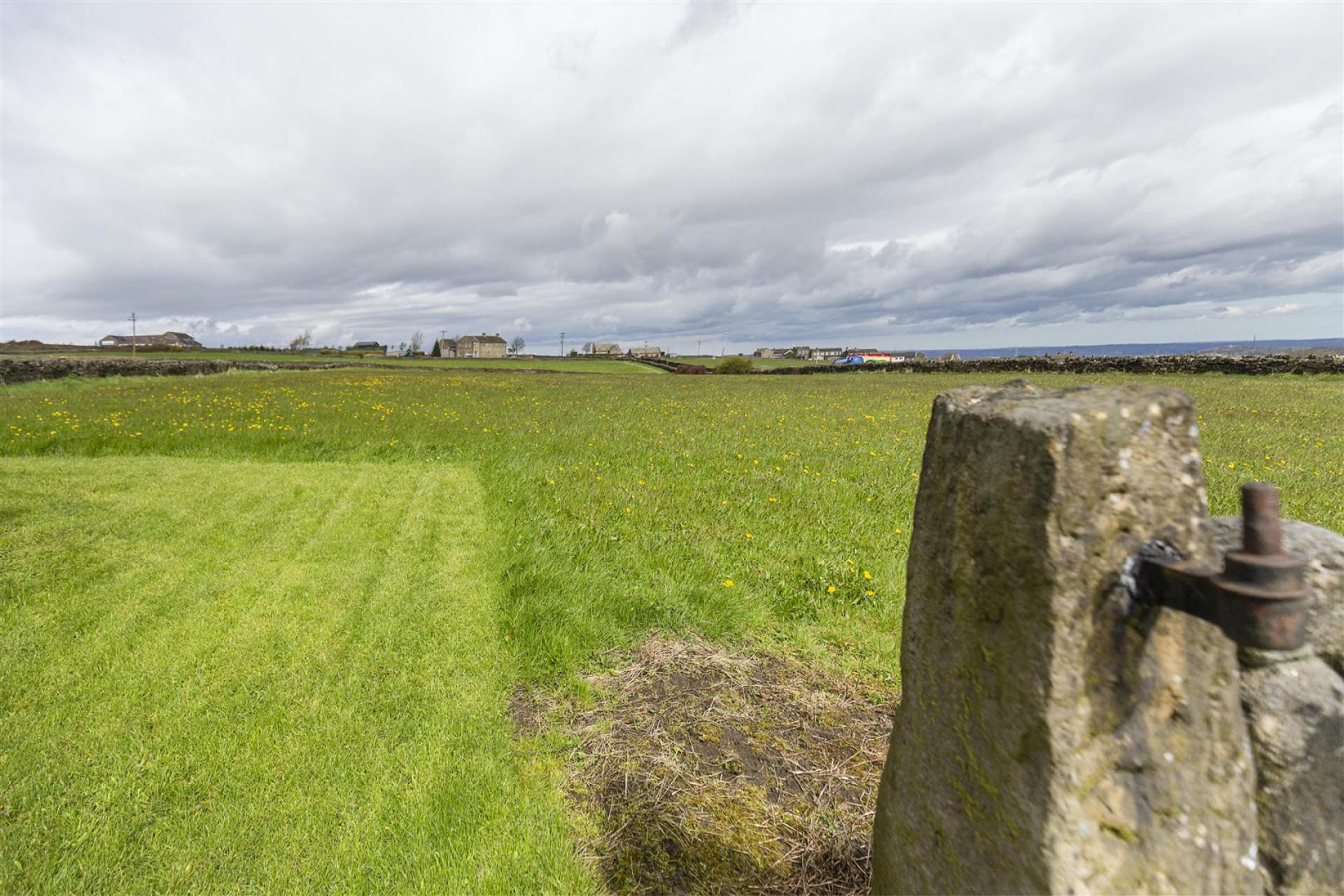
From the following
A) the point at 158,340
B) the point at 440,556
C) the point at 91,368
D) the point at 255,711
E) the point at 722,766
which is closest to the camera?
the point at 722,766

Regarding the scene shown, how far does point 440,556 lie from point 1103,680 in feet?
18.4

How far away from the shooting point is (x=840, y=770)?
9.90ft

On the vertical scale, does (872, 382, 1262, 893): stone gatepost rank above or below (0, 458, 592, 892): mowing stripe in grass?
above

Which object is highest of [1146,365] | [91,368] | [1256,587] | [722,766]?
[91,368]

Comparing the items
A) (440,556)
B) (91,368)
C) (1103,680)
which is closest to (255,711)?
(440,556)

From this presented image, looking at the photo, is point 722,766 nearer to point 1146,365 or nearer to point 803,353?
point 1146,365

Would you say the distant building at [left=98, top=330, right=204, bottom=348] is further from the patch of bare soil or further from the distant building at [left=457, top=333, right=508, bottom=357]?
the patch of bare soil

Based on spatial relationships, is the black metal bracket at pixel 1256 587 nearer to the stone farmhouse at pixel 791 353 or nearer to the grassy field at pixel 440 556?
the grassy field at pixel 440 556

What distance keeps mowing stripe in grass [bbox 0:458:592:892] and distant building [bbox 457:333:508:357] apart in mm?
130102

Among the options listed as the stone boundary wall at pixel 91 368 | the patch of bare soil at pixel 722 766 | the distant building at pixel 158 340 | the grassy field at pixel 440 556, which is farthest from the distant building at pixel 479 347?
the patch of bare soil at pixel 722 766

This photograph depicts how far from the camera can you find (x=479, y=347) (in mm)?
133500

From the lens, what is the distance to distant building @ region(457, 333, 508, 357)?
132 m

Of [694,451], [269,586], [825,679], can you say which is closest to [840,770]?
[825,679]

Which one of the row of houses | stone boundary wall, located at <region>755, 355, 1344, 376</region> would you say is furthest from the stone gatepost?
the row of houses
